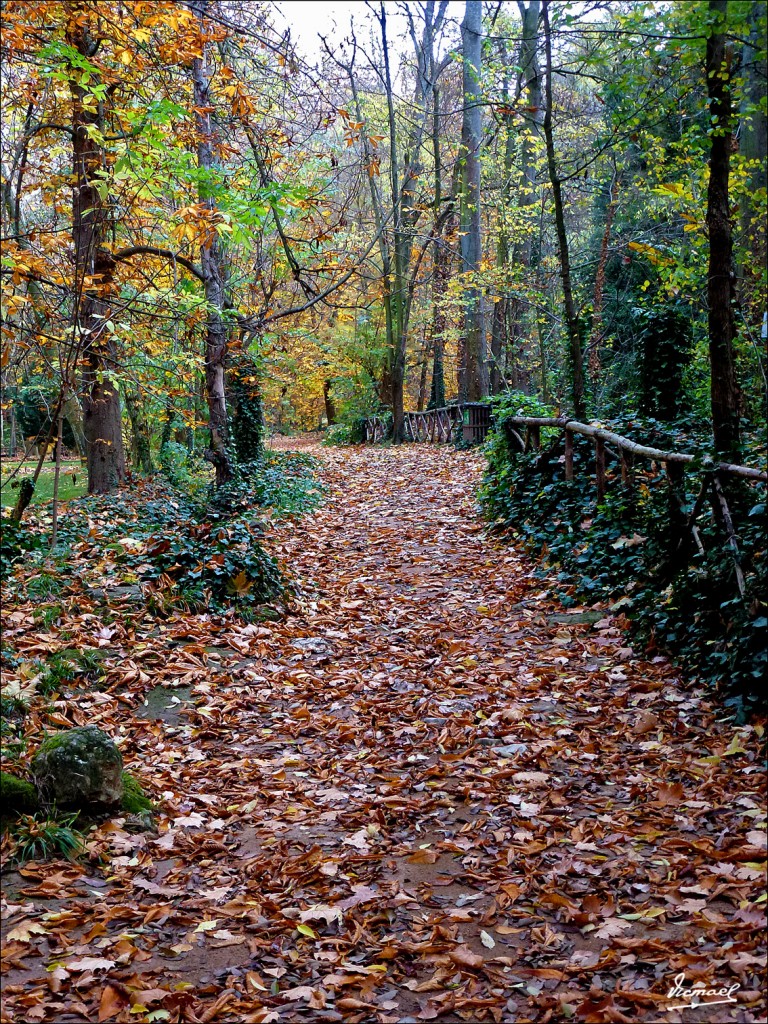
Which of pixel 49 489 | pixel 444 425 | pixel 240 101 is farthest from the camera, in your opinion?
pixel 444 425

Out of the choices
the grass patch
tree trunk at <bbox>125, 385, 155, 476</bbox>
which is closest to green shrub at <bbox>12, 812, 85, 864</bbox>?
the grass patch

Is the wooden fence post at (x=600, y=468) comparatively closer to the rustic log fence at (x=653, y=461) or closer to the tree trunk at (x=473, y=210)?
the rustic log fence at (x=653, y=461)

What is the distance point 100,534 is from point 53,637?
255 cm

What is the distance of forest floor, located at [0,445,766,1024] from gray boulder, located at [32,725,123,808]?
7.0 inches

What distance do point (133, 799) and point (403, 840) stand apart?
1.47 meters

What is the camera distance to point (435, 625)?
290 inches

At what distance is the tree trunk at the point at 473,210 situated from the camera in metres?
20.3

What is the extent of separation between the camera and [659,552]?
6402mm

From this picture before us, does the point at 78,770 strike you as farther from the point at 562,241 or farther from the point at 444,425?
the point at 444,425

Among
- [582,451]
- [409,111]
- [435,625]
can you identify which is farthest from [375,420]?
[435,625]

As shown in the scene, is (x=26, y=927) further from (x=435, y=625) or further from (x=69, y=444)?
(x=69, y=444)

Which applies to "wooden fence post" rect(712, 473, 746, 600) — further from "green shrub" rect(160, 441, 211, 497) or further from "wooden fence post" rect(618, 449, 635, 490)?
"green shrub" rect(160, 441, 211, 497)

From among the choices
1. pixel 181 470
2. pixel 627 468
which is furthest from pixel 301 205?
pixel 181 470

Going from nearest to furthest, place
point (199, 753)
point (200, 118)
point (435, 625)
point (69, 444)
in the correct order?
point (199, 753), point (435, 625), point (200, 118), point (69, 444)
